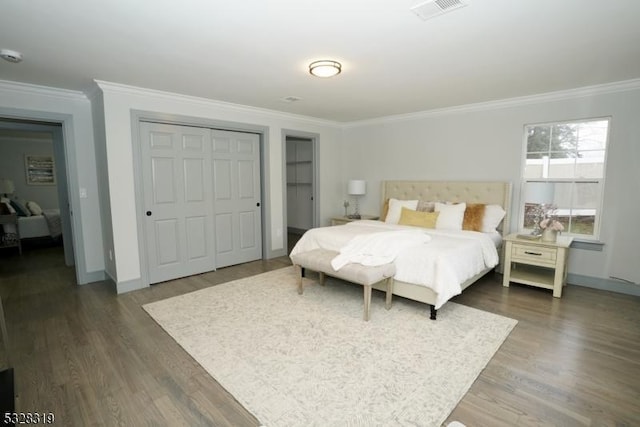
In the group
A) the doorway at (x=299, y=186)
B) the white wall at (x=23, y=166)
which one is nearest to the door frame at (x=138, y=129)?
the doorway at (x=299, y=186)

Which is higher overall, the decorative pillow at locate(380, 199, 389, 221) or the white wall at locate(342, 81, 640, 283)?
the white wall at locate(342, 81, 640, 283)

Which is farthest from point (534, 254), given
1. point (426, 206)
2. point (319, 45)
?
point (319, 45)

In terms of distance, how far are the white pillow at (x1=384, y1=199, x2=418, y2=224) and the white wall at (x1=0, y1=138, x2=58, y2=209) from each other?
8.35 m

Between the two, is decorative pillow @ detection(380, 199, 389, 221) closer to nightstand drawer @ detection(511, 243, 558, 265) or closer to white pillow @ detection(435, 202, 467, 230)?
white pillow @ detection(435, 202, 467, 230)

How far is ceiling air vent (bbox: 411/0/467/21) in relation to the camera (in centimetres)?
188

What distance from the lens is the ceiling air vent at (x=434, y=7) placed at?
188 centimetres

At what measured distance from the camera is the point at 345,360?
7.57 ft

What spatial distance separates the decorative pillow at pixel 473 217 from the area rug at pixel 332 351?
4.43 ft

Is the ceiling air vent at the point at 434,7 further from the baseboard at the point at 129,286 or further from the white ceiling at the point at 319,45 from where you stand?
the baseboard at the point at 129,286

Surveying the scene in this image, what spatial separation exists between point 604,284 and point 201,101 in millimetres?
5518

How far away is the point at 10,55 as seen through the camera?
2570 mm

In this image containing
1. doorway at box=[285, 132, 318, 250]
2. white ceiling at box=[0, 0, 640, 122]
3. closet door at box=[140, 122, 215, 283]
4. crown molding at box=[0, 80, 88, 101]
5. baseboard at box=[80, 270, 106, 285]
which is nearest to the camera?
white ceiling at box=[0, 0, 640, 122]

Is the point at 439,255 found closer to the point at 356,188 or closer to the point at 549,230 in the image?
the point at 549,230

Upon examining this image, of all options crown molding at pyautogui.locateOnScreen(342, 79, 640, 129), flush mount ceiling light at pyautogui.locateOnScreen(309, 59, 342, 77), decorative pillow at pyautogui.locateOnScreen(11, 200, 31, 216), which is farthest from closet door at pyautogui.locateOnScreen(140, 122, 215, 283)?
decorative pillow at pyautogui.locateOnScreen(11, 200, 31, 216)
